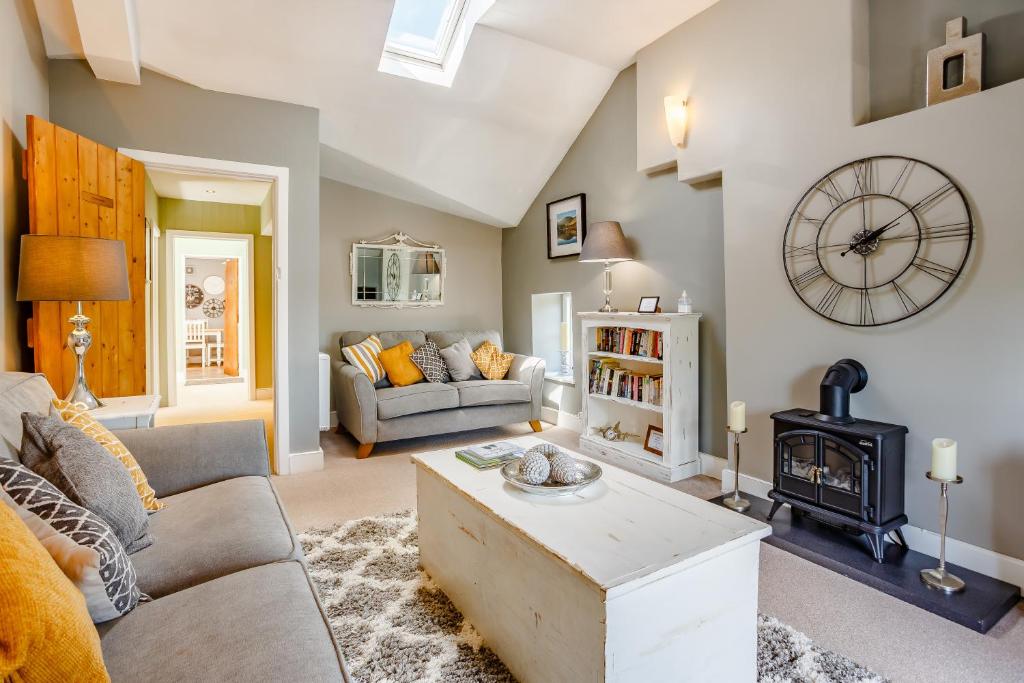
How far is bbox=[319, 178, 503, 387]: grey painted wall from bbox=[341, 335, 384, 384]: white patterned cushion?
510mm

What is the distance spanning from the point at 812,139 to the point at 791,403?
1.34 m

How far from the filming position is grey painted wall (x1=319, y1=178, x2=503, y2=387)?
4.84 metres

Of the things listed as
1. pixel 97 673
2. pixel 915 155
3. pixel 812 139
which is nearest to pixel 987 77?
pixel 915 155

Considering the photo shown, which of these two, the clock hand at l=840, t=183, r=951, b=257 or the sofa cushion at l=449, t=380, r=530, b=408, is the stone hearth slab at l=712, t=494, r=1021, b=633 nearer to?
the clock hand at l=840, t=183, r=951, b=257

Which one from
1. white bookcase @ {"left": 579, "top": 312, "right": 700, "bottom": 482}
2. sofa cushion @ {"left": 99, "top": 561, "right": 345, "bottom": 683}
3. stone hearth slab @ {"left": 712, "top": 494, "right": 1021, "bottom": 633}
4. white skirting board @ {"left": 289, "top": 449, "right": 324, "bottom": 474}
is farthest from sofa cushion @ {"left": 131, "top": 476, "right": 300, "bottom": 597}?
white bookcase @ {"left": 579, "top": 312, "right": 700, "bottom": 482}

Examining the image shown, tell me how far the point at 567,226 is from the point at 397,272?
1.67m

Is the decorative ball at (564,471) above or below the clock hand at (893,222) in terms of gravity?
below

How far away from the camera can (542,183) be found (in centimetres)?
486

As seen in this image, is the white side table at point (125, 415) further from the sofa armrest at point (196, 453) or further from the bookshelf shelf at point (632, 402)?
the bookshelf shelf at point (632, 402)

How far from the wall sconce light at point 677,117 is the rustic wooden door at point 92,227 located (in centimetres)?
317

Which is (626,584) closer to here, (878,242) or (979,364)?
A: (979,364)

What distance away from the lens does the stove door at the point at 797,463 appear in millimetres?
2484

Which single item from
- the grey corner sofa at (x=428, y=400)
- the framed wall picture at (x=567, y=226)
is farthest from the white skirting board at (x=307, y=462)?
the framed wall picture at (x=567, y=226)

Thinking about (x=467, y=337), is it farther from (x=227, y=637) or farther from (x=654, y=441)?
(x=227, y=637)
